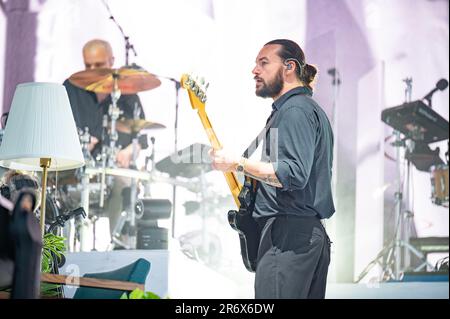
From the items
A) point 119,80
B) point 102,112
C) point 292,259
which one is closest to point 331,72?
point 119,80

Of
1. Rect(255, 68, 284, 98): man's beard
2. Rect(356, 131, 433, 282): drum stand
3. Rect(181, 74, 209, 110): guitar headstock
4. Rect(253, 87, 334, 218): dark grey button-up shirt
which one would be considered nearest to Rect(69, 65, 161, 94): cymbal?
Rect(181, 74, 209, 110): guitar headstock

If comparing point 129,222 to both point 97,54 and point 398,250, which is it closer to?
point 97,54

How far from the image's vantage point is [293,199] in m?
3.10

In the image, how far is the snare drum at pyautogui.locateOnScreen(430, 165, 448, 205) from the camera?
530 centimetres

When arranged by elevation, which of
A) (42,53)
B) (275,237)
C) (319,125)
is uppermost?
(42,53)

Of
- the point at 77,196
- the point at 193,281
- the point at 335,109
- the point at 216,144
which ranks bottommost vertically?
the point at 193,281

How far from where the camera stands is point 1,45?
4.89 meters

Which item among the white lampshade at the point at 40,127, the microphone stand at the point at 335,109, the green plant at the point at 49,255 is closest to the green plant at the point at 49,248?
the green plant at the point at 49,255

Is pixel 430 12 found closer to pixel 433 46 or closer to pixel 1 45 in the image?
pixel 433 46

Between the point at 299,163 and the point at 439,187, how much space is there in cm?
253

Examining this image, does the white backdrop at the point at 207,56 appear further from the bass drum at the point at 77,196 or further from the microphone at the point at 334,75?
the bass drum at the point at 77,196

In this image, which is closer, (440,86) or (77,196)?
(77,196)
